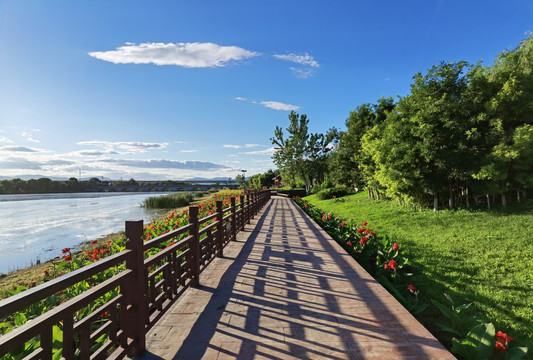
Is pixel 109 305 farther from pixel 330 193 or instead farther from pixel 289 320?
pixel 330 193

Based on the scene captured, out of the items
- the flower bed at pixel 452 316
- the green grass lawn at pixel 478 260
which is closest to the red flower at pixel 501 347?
the flower bed at pixel 452 316

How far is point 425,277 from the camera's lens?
594 centimetres

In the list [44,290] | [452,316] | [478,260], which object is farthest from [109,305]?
[478,260]

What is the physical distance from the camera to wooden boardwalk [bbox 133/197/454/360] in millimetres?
2528

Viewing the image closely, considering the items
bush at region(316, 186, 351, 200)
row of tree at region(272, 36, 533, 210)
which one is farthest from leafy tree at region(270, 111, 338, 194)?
row of tree at region(272, 36, 533, 210)

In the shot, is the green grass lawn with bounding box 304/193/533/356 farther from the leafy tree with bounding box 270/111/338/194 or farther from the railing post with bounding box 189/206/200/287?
the leafy tree with bounding box 270/111/338/194

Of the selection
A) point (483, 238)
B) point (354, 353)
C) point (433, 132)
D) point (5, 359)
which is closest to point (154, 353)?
point (5, 359)

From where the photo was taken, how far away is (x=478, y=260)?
6711 millimetres

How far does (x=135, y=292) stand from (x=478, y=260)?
743 cm

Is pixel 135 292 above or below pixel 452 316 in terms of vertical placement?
above

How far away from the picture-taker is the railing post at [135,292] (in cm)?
241

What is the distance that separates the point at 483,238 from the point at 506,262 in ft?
6.15

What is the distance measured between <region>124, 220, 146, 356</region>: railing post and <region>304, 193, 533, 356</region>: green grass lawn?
359 cm

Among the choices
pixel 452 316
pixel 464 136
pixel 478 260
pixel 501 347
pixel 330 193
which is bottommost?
pixel 478 260
